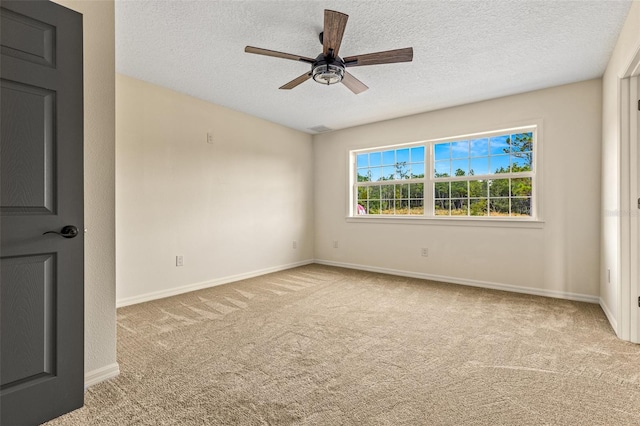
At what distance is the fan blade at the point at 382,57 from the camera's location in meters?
2.27

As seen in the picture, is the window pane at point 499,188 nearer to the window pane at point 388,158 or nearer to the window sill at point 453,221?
the window sill at point 453,221

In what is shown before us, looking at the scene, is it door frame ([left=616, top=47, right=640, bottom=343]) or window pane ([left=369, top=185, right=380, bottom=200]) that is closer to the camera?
door frame ([left=616, top=47, right=640, bottom=343])

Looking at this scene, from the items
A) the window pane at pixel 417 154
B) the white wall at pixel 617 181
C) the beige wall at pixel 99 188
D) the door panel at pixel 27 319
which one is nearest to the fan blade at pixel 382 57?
the white wall at pixel 617 181

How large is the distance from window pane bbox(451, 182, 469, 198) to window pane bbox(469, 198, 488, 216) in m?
0.14

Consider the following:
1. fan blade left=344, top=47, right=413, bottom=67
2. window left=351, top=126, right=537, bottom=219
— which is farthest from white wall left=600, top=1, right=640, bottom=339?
fan blade left=344, top=47, right=413, bottom=67

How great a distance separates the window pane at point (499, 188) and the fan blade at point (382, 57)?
8.36ft

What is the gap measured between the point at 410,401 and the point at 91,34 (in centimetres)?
269

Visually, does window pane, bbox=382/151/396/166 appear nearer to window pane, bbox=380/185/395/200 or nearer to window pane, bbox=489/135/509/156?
window pane, bbox=380/185/395/200

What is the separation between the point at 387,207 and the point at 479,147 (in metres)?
1.59

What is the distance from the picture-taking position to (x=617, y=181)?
2510 mm

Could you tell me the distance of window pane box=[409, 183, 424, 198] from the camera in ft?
15.6

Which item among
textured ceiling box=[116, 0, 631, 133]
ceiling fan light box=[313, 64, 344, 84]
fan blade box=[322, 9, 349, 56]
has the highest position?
textured ceiling box=[116, 0, 631, 133]

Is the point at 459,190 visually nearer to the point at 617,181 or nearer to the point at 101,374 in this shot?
the point at 617,181

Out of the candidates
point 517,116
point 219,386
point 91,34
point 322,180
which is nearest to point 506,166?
point 517,116
